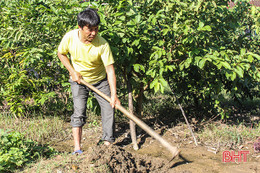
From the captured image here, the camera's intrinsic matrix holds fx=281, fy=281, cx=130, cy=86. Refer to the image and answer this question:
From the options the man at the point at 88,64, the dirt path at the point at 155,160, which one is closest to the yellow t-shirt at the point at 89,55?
the man at the point at 88,64

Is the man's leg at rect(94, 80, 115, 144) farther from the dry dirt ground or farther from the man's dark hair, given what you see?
the man's dark hair

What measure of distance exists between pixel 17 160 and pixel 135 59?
172 centimetres

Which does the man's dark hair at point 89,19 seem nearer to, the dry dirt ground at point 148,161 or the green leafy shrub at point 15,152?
the dry dirt ground at point 148,161

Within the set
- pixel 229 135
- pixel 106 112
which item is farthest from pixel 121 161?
pixel 229 135

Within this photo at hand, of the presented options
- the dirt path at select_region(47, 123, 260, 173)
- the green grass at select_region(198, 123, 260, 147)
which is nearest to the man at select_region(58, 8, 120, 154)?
the dirt path at select_region(47, 123, 260, 173)

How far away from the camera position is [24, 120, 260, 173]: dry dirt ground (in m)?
2.68

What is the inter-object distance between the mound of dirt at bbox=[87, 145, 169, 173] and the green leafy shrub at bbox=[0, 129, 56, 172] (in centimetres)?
74

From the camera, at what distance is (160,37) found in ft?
11.7

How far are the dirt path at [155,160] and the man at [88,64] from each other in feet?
1.37

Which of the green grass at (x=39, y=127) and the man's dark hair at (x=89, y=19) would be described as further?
the green grass at (x=39, y=127)
